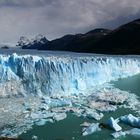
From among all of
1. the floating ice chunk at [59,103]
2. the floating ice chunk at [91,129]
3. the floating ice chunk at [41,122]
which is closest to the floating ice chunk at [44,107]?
the floating ice chunk at [59,103]

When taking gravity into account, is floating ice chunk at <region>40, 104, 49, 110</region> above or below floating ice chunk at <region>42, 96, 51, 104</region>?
below

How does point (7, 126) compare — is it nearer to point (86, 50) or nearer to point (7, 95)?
point (7, 95)

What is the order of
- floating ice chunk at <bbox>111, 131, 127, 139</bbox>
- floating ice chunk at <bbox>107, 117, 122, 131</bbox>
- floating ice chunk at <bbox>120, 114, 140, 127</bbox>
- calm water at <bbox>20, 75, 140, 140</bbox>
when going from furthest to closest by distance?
floating ice chunk at <bbox>120, 114, 140, 127</bbox>, floating ice chunk at <bbox>107, 117, 122, 131</bbox>, floating ice chunk at <bbox>111, 131, 127, 139</bbox>, calm water at <bbox>20, 75, 140, 140</bbox>

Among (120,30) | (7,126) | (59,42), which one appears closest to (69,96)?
(7,126)

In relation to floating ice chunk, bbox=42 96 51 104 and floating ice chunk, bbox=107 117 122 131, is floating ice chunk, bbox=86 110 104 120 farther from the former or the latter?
floating ice chunk, bbox=42 96 51 104

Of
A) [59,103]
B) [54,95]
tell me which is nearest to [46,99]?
[59,103]

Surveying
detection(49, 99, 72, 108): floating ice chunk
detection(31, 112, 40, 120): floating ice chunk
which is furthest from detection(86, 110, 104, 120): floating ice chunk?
detection(31, 112, 40, 120): floating ice chunk

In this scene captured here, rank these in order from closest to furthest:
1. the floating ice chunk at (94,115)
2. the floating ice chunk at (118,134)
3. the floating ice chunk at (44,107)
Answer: the floating ice chunk at (118,134) → the floating ice chunk at (94,115) → the floating ice chunk at (44,107)

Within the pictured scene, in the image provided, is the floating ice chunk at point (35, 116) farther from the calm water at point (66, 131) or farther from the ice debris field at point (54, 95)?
the calm water at point (66, 131)
